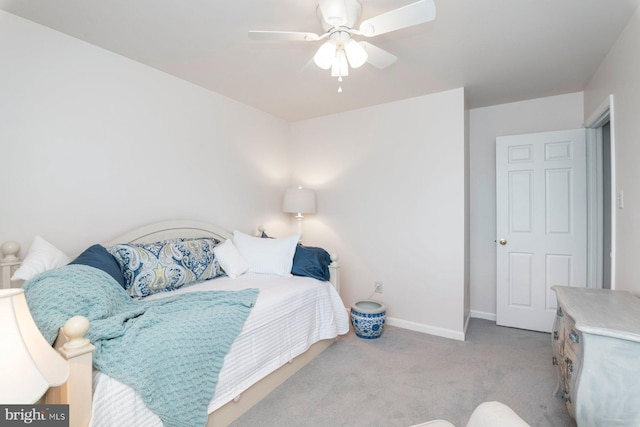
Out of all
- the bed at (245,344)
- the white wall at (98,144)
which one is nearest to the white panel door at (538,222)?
the bed at (245,344)

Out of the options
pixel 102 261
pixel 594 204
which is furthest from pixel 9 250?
pixel 594 204

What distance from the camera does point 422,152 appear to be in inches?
122

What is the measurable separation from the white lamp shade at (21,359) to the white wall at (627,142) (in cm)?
266

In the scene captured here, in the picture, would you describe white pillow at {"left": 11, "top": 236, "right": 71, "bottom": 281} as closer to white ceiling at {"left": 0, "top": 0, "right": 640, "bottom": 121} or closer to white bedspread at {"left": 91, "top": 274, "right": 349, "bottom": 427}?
white bedspread at {"left": 91, "top": 274, "right": 349, "bottom": 427}

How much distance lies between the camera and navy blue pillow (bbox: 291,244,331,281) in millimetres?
2680

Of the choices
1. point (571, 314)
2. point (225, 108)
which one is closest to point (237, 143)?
point (225, 108)

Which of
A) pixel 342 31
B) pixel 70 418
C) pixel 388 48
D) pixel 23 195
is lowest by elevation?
pixel 70 418

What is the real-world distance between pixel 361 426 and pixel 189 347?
3.41 ft

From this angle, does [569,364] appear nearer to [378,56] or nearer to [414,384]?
[414,384]

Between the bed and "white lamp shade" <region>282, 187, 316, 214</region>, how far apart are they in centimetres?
75

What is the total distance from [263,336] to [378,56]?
73.0 inches

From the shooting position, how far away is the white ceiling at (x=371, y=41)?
5.77ft

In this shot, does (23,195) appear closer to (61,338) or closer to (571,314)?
(61,338)

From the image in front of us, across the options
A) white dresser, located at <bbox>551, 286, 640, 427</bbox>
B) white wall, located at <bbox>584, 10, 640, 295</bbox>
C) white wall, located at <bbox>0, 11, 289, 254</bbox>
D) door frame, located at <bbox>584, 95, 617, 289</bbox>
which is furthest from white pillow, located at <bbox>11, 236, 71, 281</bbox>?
door frame, located at <bbox>584, 95, 617, 289</bbox>
